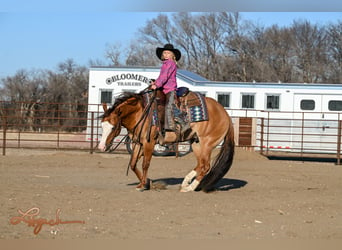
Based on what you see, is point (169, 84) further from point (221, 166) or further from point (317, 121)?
point (317, 121)

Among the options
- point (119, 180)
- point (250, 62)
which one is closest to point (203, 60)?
point (250, 62)

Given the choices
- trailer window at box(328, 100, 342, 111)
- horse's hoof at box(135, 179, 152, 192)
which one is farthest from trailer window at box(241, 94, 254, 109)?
horse's hoof at box(135, 179, 152, 192)

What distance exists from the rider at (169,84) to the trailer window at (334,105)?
10109 mm

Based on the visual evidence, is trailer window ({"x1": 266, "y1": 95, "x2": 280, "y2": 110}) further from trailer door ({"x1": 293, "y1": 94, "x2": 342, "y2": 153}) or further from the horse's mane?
the horse's mane

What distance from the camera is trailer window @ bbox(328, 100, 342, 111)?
16797mm

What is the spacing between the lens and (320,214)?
645cm

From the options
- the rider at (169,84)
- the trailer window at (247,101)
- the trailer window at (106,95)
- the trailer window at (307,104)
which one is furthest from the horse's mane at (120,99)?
the trailer window at (307,104)

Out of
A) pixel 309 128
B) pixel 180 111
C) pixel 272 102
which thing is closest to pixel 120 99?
pixel 180 111

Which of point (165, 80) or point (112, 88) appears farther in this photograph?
point (112, 88)

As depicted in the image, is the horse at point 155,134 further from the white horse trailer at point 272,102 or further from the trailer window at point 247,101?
the trailer window at point 247,101

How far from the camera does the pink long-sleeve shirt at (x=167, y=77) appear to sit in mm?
7781

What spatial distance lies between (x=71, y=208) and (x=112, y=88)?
11488mm

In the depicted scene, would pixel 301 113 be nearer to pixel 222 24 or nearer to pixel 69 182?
pixel 69 182

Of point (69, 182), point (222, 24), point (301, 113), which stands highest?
point (222, 24)
